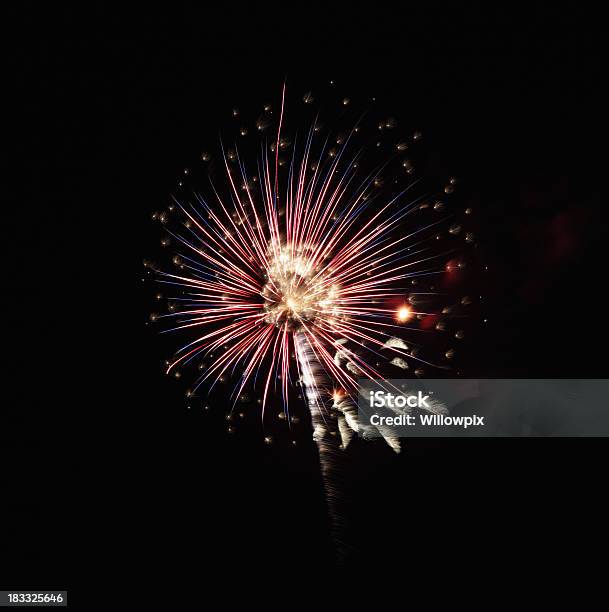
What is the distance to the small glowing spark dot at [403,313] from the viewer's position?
5875mm

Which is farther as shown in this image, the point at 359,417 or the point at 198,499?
the point at 198,499

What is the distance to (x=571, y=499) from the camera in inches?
251

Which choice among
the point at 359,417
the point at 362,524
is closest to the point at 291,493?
the point at 362,524

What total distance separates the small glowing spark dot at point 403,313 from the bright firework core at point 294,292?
88cm

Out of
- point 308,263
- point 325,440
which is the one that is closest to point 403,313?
point 308,263

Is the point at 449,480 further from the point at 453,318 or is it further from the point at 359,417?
the point at 453,318

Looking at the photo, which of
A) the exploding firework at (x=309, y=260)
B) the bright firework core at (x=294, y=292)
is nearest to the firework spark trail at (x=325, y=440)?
the exploding firework at (x=309, y=260)

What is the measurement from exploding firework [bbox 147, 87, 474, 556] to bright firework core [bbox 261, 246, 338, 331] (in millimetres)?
14

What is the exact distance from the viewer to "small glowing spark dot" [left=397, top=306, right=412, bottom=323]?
231 inches

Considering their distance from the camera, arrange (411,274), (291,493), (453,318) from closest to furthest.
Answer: (411,274) → (453,318) → (291,493)

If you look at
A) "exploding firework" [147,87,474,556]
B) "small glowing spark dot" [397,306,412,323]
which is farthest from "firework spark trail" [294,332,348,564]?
"small glowing spark dot" [397,306,412,323]

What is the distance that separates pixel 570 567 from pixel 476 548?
1.23m

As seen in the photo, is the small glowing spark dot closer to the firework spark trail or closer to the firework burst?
the firework burst

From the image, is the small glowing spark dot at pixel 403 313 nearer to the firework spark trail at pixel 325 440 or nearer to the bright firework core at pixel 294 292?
the bright firework core at pixel 294 292
